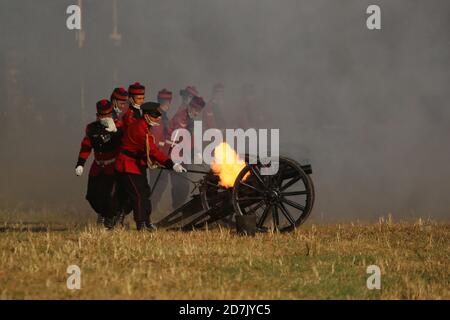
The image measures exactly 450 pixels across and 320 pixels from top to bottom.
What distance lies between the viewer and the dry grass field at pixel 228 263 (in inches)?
240

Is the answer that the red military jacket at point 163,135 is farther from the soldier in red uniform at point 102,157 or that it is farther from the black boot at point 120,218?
the soldier in red uniform at point 102,157

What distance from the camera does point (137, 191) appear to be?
952 cm

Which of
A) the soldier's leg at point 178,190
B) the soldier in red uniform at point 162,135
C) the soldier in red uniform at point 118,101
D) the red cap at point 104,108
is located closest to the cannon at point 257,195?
the red cap at point 104,108

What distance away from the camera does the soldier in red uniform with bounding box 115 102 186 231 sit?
371 inches

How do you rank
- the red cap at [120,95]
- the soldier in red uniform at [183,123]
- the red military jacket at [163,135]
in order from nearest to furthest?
the red cap at [120,95]
the red military jacket at [163,135]
the soldier in red uniform at [183,123]

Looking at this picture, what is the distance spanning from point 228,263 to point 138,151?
8.66 feet

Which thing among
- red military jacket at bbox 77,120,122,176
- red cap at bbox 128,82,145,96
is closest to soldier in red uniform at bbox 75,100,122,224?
red military jacket at bbox 77,120,122,176

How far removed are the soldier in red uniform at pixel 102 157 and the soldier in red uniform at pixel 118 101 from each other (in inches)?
20.5

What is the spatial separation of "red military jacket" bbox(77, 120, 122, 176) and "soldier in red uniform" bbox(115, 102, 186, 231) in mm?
232

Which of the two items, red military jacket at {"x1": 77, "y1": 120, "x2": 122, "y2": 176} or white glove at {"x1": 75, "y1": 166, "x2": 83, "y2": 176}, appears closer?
white glove at {"x1": 75, "y1": 166, "x2": 83, "y2": 176}

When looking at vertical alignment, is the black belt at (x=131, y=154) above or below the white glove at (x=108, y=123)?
below

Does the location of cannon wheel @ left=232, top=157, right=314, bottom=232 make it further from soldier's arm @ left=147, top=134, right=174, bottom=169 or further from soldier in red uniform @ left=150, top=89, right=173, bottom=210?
soldier in red uniform @ left=150, top=89, right=173, bottom=210

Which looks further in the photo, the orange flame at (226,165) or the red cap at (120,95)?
the red cap at (120,95)
